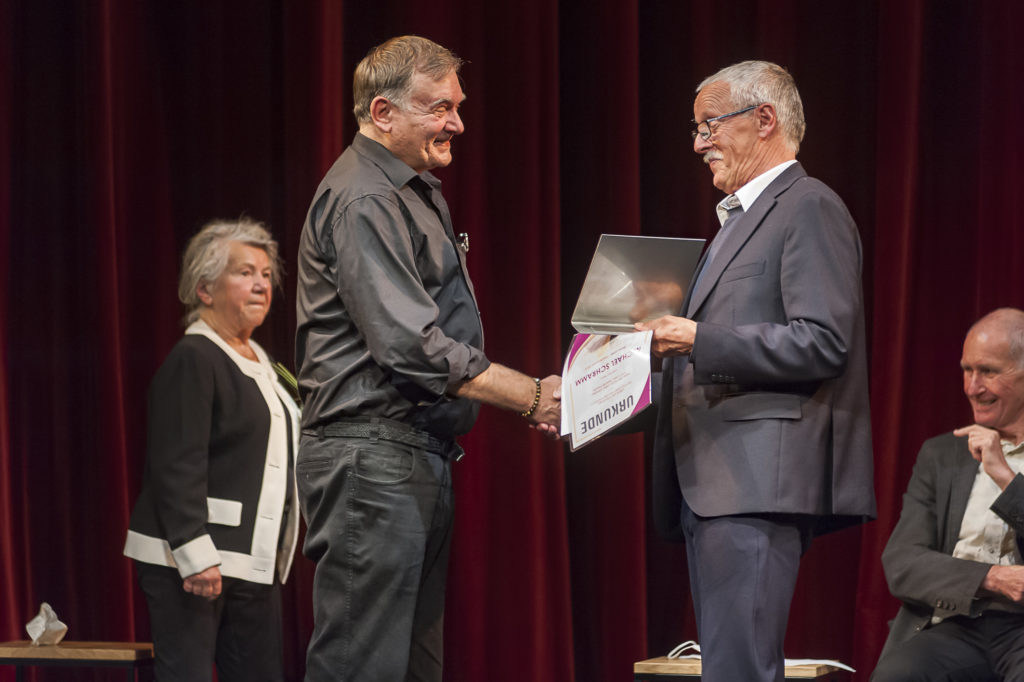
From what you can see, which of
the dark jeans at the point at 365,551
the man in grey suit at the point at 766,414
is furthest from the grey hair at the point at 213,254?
the man in grey suit at the point at 766,414

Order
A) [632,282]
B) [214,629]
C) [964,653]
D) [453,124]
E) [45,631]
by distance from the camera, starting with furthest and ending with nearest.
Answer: [45,631] → [214,629] → [964,653] → [453,124] → [632,282]

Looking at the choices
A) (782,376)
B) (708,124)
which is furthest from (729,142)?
(782,376)

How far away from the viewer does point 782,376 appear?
7.33 feet

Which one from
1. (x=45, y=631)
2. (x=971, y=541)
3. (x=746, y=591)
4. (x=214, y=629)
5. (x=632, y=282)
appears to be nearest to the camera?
(x=746, y=591)

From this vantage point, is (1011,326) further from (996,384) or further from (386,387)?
(386,387)

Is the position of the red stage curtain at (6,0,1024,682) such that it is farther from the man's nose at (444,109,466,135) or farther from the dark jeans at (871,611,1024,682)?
the man's nose at (444,109,466,135)

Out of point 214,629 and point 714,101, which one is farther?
point 214,629

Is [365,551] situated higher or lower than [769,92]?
lower

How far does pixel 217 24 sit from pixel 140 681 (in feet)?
7.66

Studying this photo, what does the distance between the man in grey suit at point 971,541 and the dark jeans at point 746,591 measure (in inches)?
38.4

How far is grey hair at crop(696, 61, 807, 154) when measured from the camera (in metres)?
2.54

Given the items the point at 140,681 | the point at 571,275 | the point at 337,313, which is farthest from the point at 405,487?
the point at 571,275

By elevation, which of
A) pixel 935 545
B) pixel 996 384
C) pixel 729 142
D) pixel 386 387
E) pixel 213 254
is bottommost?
pixel 935 545

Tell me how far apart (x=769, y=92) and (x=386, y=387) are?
1.03 meters
